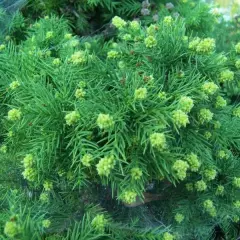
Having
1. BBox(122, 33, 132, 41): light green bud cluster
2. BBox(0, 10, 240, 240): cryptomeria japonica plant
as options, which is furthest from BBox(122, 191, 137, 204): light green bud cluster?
BBox(122, 33, 132, 41): light green bud cluster

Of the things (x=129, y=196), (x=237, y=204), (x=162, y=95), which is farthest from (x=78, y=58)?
(x=237, y=204)

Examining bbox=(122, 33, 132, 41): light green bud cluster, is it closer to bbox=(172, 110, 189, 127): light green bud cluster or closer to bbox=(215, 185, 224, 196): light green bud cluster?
bbox=(172, 110, 189, 127): light green bud cluster

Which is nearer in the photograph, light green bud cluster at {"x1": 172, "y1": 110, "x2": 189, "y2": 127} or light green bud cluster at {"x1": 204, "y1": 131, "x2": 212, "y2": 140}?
light green bud cluster at {"x1": 172, "y1": 110, "x2": 189, "y2": 127}

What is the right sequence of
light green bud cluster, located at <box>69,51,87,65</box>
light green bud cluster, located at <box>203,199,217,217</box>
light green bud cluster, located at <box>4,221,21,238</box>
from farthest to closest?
light green bud cluster, located at <box>203,199,217,217</box> < light green bud cluster, located at <box>69,51,87,65</box> < light green bud cluster, located at <box>4,221,21,238</box>

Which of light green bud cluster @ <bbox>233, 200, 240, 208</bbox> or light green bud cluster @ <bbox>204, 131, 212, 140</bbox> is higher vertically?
light green bud cluster @ <bbox>204, 131, 212, 140</bbox>

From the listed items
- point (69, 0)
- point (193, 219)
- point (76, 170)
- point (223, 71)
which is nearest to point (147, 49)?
point (223, 71)

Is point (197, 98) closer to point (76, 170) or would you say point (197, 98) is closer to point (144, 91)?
point (144, 91)

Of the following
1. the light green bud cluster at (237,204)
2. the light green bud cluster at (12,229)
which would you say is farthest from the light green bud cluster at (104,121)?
the light green bud cluster at (237,204)

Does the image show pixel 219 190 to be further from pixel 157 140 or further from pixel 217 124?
pixel 157 140
